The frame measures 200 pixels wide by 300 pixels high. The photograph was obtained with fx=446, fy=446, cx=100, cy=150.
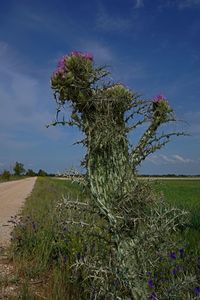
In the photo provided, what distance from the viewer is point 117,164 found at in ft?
10.6

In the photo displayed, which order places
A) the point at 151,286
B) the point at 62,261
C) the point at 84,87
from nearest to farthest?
the point at 84,87 → the point at 151,286 → the point at 62,261

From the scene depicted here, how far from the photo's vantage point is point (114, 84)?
10.3ft

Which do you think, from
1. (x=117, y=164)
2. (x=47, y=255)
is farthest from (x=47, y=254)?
(x=117, y=164)

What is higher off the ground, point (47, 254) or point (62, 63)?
point (62, 63)

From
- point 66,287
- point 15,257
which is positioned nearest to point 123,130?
point 66,287

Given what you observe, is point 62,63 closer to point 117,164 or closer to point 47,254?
point 117,164

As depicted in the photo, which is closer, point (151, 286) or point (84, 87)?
point (84, 87)

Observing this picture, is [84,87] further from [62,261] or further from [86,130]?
[62,261]

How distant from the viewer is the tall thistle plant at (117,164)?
3117 mm

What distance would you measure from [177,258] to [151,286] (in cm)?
157

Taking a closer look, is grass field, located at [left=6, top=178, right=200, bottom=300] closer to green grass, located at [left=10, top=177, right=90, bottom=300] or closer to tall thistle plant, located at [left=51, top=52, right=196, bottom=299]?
green grass, located at [left=10, top=177, right=90, bottom=300]

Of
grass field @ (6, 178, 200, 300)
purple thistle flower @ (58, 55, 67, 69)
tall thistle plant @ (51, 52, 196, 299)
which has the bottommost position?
grass field @ (6, 178, 200, 300)

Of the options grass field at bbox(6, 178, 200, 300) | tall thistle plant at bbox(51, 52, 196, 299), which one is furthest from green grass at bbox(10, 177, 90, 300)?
Answer: tall thistle plant at bbox(51, 52, 196, 299)

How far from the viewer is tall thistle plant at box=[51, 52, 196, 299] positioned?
3117 mm
